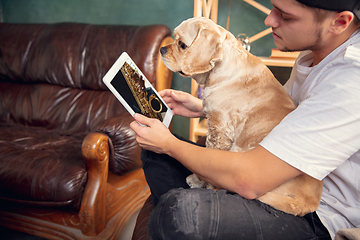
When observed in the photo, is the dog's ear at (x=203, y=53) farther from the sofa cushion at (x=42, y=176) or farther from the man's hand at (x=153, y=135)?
the sofa cushion at (x=42, y=176)

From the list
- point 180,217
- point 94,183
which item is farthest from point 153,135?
point 94,183

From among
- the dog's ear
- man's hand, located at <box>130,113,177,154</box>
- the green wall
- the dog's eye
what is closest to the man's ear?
the dog's ear

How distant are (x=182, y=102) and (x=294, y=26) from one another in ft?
2.20

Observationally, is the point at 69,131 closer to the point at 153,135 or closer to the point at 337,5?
the point at 153,135

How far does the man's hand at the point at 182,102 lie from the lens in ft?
4.25

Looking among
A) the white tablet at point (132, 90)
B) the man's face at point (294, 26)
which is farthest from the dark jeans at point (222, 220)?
the man's face at point (294, 26)

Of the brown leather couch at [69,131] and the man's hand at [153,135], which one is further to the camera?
the brown leather couch at [69,131]

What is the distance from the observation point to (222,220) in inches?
28.4

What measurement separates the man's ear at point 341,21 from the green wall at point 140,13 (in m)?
1.54

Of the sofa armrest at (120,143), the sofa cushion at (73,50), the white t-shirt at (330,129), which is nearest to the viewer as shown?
the white t-shirt at (330,129)

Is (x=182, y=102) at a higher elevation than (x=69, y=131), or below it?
higher

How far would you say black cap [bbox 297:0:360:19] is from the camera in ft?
2.23

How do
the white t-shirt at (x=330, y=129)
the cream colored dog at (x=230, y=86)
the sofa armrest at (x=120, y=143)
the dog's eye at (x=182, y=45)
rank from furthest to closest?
the sofa armrest at (x=120, y=143), the dog's eye at (x=182, y=45), the cream colored dog at (x=230, y=86), the white t-shirt at (x=330, y=129)

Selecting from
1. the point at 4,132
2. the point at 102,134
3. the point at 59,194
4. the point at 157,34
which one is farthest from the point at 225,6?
the point at 4,132
